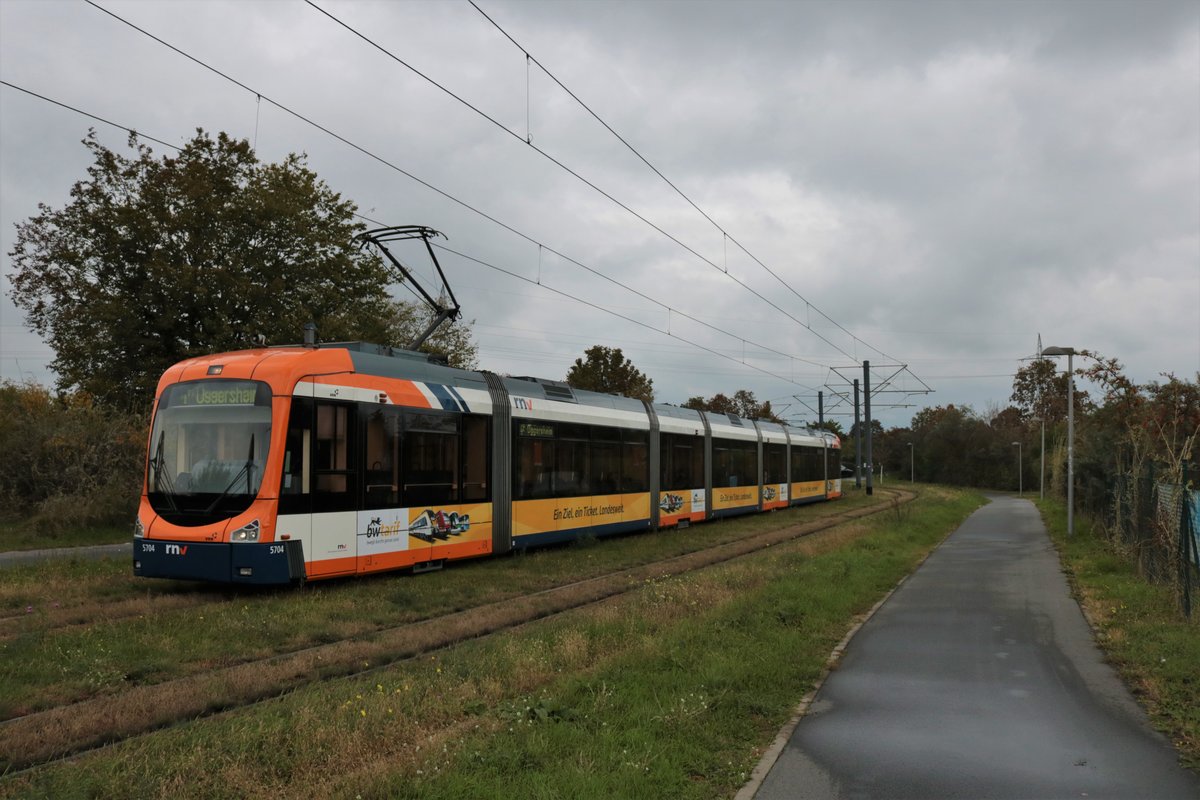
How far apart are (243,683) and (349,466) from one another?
523 cm

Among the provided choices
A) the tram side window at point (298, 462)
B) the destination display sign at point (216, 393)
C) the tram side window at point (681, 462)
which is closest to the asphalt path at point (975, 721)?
the tram side window at point (298, 462)

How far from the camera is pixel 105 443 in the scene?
23656 millimetres

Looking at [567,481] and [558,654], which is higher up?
[567,481]

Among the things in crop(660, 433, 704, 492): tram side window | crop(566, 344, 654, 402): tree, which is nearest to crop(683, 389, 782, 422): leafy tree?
crop(566, 344, 654, 402): tree

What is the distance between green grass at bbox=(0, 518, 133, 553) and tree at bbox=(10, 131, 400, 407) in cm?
520

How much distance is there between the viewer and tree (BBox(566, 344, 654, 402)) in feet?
219

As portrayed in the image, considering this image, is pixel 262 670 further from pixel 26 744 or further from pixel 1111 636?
pixel 1111 636

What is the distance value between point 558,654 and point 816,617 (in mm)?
3979

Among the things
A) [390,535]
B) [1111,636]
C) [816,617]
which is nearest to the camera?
[1111,636]

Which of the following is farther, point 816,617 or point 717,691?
point 816,617

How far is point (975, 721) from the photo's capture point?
6.70 meters

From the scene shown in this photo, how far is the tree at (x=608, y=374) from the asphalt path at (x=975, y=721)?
2170 inches

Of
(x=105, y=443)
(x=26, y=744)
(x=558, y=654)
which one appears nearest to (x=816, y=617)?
(x=558, y=654)

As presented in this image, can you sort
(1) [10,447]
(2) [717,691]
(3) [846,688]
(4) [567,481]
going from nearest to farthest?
1. (2) [717,691]
2. (3) [846,688]
3. (4) [567,481]
4. (1) [10,447]
